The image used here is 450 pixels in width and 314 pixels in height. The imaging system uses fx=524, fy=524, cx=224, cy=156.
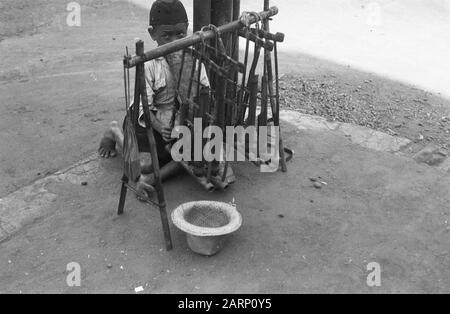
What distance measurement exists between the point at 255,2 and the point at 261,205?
7804 millimetres

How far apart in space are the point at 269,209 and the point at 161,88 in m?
1.37

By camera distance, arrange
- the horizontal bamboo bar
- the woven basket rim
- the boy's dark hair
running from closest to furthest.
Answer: the horizontal bamboo bar → the woven basket rim → the boy's dark hair

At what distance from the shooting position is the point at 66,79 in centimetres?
701

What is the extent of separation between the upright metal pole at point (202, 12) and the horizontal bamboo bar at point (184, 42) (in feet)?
2.31

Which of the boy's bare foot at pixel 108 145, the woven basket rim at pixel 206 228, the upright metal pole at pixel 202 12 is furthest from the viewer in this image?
the boy's bare foot at pixel 108 145

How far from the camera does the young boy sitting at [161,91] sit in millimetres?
4102

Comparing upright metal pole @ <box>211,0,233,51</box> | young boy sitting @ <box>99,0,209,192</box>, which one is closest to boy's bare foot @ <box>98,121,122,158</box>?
young boy sitting @ <box>99,0,209,192</box>

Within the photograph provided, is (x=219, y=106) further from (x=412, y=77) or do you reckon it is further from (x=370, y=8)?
(x=370, y=8)

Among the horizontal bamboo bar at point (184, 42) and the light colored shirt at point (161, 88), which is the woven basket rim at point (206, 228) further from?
the horizontal bamboo bar at point (184, 42)

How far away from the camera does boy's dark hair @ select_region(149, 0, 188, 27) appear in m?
4.07

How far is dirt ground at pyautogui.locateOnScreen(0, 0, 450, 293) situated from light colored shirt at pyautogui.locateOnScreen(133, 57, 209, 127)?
2.03 feet

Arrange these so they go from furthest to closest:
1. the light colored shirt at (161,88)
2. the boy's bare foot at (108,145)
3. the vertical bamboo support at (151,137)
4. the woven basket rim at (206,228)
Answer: the boy's bare foot at (108,145), the light colored shirt at (161,88), the woven basket rim at (206,228), the vertical bamboo support at (151,137)

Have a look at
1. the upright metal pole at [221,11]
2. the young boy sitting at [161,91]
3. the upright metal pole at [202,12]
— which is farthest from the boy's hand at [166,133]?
the upright metal pole at [221,11]

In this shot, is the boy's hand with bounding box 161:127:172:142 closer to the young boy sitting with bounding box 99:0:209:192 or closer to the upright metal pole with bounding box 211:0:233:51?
the young boy sitting with bounding box 99:0:209:192
